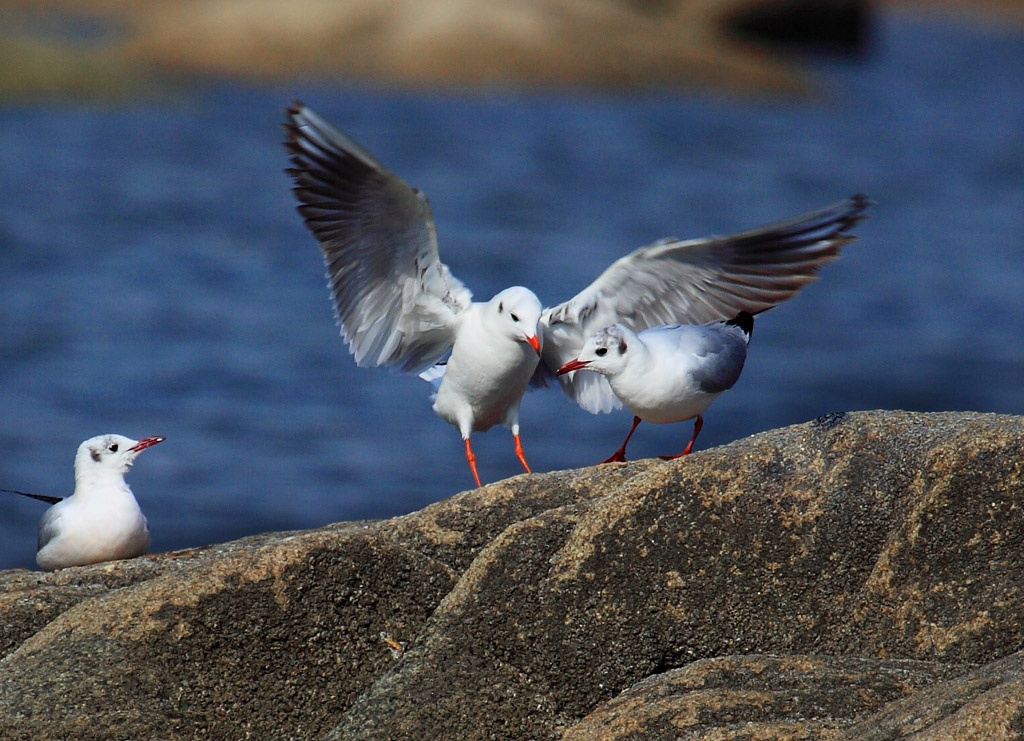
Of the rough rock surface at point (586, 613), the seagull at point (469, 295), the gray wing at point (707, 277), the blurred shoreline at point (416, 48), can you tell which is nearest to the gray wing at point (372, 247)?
the seagull at point (469, 295)

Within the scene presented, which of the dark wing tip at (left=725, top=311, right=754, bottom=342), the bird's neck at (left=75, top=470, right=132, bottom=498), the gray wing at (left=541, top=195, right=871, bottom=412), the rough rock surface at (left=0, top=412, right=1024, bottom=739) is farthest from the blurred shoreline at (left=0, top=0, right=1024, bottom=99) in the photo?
A: the rough rock surface at (left=0, top=412, right=1024, bottom=739)

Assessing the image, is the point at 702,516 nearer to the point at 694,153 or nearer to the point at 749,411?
the point at 749,411

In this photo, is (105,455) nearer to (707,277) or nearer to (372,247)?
(372,247)

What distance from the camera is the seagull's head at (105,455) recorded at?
19.0ft

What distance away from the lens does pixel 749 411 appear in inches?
589

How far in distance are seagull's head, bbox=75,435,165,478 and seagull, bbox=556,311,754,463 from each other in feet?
6.32

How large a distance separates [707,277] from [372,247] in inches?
63.8

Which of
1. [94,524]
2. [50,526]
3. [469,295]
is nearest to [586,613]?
[94,524]

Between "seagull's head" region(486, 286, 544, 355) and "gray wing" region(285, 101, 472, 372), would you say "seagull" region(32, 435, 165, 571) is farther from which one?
"seagull's head" region(486, 286, 544, 355)

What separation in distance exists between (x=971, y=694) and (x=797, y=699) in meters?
0.46

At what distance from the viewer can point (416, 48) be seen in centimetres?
3114

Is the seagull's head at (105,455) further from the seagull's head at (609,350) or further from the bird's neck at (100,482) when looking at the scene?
the seagull's head at (609,350)

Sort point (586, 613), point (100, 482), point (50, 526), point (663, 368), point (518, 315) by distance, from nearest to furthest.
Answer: point (586, 613)
point (663, 368)
point (50, 526)
point (100, 482)
point (518, 315)

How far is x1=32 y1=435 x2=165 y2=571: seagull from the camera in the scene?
5.32 m
